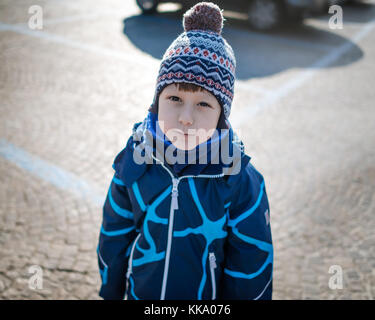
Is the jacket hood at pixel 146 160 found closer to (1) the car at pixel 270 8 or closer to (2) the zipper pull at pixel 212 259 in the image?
(2) the zipper pull at pixel 212 259

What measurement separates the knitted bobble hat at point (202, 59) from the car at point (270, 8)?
718cm

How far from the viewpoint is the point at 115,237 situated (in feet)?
6.01

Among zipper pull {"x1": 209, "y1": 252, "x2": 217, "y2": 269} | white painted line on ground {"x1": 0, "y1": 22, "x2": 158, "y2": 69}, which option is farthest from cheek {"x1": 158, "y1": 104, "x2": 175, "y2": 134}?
white painted line on ground {"x1": 0, "y1": 22, "x2": 158, "y2": 69}

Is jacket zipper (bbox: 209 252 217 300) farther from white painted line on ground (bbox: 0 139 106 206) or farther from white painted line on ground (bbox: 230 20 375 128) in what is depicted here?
white painted line on ground (bbox: 230 20 375 128)

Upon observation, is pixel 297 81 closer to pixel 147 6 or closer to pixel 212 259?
pixel 212 259

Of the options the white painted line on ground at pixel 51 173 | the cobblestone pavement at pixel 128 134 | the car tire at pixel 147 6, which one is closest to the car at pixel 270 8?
the cobblestone pavement at pixel 128 134

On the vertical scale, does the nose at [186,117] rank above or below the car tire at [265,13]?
below

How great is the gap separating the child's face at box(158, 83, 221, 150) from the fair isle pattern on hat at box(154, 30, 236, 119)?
46 millimetres

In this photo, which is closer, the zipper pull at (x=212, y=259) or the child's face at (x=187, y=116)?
the child's face at (x=187, y=116)

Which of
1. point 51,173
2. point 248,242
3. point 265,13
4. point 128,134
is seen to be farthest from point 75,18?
point 248,242

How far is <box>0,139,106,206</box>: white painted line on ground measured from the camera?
3.50m

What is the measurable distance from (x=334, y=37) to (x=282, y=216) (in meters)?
7.47

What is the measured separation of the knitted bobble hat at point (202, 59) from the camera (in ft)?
5.10

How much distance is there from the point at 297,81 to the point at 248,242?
5329 mm
